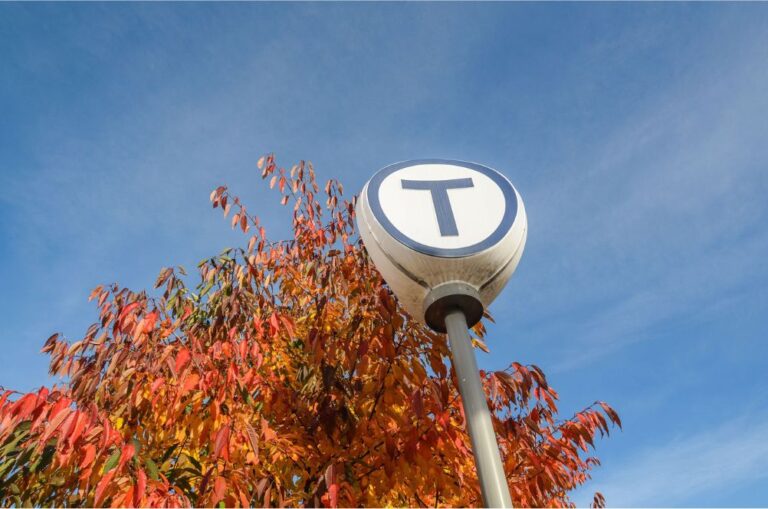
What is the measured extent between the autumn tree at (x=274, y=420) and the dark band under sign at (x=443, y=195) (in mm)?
1293

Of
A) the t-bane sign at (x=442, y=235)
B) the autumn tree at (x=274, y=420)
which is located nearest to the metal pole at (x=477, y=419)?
the t-bane sign at (x=442, y=235)

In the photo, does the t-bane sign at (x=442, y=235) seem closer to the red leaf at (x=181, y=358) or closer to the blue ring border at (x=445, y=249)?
the blue ring border at (x=445, y=249)

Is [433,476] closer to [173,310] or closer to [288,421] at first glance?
[288,421]

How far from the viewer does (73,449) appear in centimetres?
265

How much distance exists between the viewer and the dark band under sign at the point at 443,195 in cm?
176

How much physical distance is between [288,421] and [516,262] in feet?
8.64

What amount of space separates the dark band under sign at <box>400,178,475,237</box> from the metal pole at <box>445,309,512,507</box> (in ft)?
0.95

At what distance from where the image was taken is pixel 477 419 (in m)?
1.46

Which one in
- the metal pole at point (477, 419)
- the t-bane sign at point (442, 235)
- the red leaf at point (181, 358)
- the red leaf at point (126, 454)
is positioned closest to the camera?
the metal pole at point (477, 419)

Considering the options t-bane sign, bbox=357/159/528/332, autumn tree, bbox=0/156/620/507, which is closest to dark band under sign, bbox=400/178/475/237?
t-bane sign, bbox=357/159/528/332

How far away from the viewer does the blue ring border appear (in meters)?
1.68

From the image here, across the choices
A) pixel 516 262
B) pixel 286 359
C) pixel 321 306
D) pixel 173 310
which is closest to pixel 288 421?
pixel 286 359

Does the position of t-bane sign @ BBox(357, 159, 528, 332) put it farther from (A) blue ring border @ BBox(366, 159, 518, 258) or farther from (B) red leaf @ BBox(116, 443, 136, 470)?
(B) red leaf @ BBox(116, 443, 136, 470)

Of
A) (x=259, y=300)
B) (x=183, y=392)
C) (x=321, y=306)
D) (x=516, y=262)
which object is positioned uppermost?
(x=259, y=300)
